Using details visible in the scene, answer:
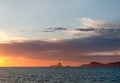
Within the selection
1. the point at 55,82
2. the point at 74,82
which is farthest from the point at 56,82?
the point at 74,82

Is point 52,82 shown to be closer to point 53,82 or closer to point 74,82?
point 53,82

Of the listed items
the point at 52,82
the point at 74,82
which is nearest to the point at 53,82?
the point at 52,82

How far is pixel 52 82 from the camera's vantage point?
8456cm

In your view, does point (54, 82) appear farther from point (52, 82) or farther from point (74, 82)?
point (74, 82)

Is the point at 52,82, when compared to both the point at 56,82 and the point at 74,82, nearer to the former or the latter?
the point at 56,82

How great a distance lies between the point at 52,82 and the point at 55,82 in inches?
32.9

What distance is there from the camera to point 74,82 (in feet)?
268

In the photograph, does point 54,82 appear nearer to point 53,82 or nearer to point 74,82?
point 53,82

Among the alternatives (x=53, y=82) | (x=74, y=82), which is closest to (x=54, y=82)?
(x=53, y=82)

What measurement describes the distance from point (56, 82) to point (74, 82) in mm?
5845

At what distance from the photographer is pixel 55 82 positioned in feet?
278

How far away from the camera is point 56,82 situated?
8500 cm

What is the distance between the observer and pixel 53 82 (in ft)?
277

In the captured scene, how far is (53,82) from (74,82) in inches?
249
